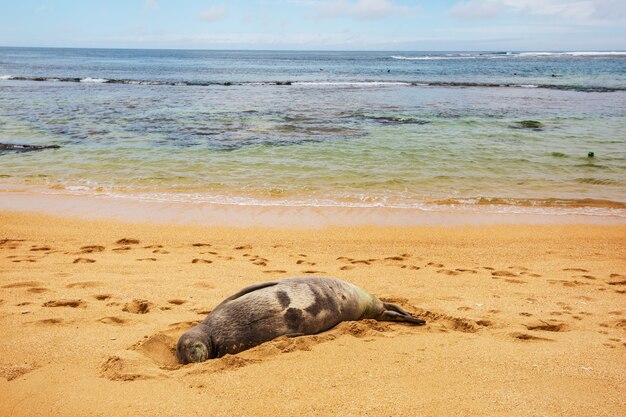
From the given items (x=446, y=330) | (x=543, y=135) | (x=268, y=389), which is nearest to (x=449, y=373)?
(x=446, y=330)

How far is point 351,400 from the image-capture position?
3.36 m

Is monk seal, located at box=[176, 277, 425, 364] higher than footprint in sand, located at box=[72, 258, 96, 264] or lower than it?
higher

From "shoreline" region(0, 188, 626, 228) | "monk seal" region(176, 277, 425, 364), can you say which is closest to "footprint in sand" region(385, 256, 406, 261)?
"shoreline" region(0, 188, 626, 228)

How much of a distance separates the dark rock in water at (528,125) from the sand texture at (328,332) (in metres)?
11.9

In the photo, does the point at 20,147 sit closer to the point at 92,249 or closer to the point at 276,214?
the point at 92,249

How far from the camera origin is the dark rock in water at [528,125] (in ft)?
62.6

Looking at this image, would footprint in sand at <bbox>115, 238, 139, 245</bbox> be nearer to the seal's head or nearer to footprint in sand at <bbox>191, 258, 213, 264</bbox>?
footprint in sand at <bbox>191, 258, 213, 264</bbox>

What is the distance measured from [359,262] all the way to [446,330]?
2.35m

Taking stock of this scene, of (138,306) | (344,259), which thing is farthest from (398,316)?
(138,306)

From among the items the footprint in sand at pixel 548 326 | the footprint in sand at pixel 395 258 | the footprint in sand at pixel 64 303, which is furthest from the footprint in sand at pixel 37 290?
the footprint in sand at pixel 548 326

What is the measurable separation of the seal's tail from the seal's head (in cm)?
185

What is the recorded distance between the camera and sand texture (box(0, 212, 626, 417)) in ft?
11.2

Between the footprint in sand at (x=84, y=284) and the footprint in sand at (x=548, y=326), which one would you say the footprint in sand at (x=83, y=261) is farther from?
the footprint in sand at (x=548, y=326)

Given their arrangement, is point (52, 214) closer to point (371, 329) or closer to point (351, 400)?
point (371, 329)
